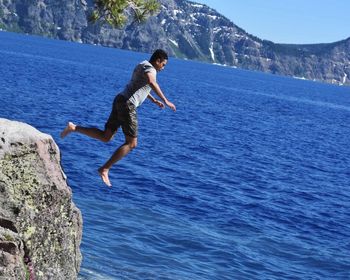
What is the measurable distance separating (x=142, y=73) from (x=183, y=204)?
18.6 metres

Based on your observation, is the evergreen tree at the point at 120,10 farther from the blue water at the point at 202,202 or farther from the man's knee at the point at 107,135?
the blue water at the point at 202,202

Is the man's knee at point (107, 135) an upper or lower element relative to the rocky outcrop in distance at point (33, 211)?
upper

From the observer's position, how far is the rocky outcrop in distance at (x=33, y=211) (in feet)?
31.6

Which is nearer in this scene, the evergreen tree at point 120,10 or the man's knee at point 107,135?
the man's knee at point 107,135

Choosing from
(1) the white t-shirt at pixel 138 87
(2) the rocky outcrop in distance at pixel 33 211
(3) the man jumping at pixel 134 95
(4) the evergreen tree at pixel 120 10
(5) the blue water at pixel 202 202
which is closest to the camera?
(2) the rocky outcrop in distance at pixel 33 211

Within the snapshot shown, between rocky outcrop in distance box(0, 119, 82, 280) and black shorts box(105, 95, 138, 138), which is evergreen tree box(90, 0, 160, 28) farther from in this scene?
rocky outcrop in distance box(0, 119, 82, 280)

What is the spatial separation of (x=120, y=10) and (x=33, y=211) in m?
6.60

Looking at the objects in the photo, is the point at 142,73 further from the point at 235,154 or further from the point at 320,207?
the point at 235,154

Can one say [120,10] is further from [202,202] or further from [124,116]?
[202,202]

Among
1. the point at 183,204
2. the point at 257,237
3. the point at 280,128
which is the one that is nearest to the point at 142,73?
the point at 257,237

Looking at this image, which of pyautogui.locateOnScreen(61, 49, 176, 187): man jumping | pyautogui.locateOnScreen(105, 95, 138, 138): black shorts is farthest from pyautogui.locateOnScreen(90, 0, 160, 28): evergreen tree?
pyautogui.locateOnScreen(105, 95, 138, 138): black shorts

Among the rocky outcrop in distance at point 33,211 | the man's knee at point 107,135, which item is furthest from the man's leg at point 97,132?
the rocky outcrop in distance at point 33,211

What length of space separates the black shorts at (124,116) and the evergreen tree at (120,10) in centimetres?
335

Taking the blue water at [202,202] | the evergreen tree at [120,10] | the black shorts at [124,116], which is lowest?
the blue water at [202,202]
